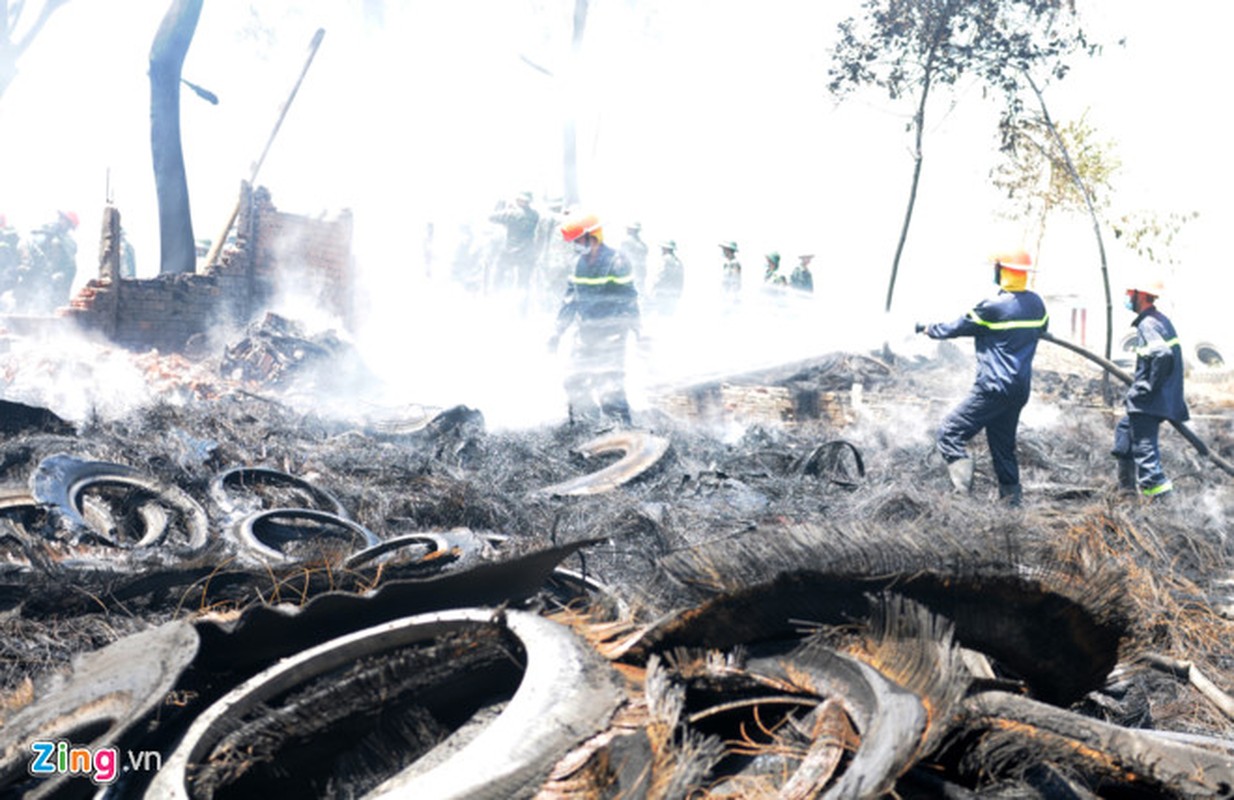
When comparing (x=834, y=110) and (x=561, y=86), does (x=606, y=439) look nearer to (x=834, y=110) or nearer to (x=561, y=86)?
(x=834, y=110)

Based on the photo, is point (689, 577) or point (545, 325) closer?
point (689, 577)

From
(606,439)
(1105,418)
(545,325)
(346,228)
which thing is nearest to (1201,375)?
(1105,418)

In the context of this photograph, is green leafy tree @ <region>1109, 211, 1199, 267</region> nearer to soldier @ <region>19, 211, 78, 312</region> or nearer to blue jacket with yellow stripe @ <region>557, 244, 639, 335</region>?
blue jacket with yellow stripe @ <region>557, 244, 639, 335</region>

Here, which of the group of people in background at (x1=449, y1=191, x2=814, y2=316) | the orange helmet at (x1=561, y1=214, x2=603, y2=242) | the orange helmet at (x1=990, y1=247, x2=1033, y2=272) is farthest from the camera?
the group of people in background at (x1=449, y1=191, x2=814, y2=316)

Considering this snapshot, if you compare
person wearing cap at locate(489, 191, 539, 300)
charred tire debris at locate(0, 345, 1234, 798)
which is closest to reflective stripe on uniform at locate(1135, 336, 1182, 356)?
charred tire debris at locate(0, 345, 1234, 798)

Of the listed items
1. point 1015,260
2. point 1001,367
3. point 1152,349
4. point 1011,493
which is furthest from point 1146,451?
point 1015,260

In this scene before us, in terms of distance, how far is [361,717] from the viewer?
111 inches

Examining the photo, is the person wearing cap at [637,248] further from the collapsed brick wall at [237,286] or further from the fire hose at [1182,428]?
the fire hose at [1182,428]

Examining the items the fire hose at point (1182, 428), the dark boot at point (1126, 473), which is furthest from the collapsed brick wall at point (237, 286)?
the dark boot at point (1126, 473)

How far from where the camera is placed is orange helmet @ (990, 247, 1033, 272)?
6.68 metres

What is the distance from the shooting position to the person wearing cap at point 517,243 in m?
19.9

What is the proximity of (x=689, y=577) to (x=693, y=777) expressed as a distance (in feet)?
2.58

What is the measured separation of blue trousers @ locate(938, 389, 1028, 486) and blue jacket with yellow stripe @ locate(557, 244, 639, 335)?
3.93 m

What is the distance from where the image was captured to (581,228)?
934cm
